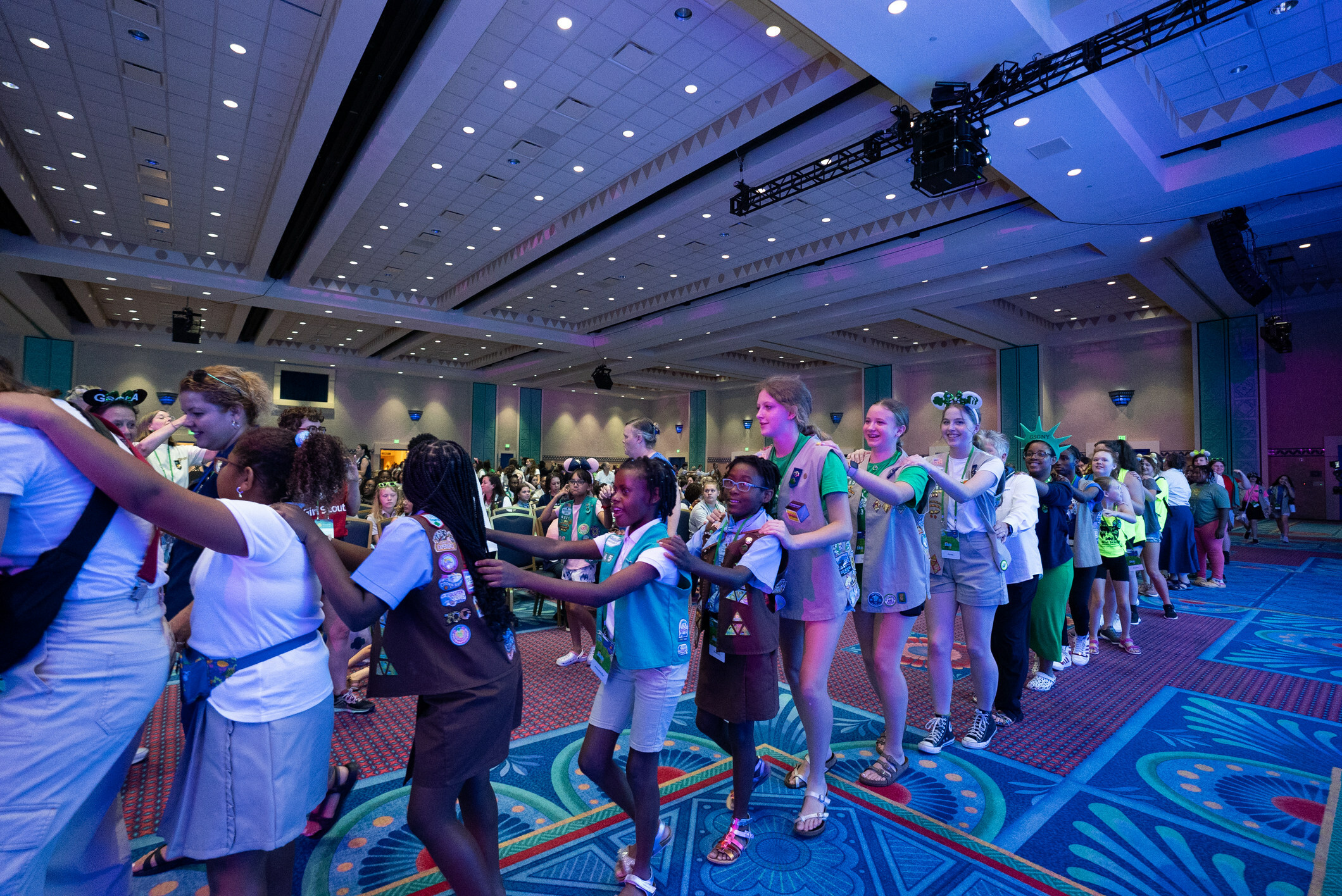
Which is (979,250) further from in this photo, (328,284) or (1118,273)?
(328,284)

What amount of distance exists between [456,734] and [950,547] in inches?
96.3

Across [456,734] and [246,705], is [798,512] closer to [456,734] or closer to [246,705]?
[456,734]

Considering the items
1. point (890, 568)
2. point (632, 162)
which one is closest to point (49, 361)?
point (632, 162)

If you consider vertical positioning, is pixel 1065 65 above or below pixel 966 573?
above

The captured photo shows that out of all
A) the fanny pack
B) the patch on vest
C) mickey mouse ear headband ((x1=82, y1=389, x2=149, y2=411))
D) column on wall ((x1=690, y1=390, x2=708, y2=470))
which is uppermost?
column on wall ((x1=690, y1=390, x2=708, y2=470))

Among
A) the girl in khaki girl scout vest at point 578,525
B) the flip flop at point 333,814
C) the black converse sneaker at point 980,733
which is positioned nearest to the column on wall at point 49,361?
the girl in khaki girl scout vest at point 578,525

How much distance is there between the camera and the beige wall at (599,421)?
2806 cm

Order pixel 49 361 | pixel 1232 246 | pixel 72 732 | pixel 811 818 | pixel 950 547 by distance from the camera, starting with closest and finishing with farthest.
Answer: pixel 72 732 < pixel 811 818 < pixel 950 547 < pixel 1232 246 < pixel 49 361

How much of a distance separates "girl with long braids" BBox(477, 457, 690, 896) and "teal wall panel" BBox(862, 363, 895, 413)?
2029cm

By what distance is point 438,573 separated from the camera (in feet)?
5.02

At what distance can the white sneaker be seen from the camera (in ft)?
15.4

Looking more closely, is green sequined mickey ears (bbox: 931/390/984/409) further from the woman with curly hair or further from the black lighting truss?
the black lighting truss

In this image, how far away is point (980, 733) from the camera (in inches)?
127

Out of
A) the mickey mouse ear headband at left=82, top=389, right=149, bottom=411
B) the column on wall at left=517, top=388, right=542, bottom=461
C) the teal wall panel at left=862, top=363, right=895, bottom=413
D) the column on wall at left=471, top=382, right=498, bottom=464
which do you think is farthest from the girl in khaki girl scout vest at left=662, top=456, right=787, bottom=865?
the column on wall at left=517, top=388, right=542, bottom=461
